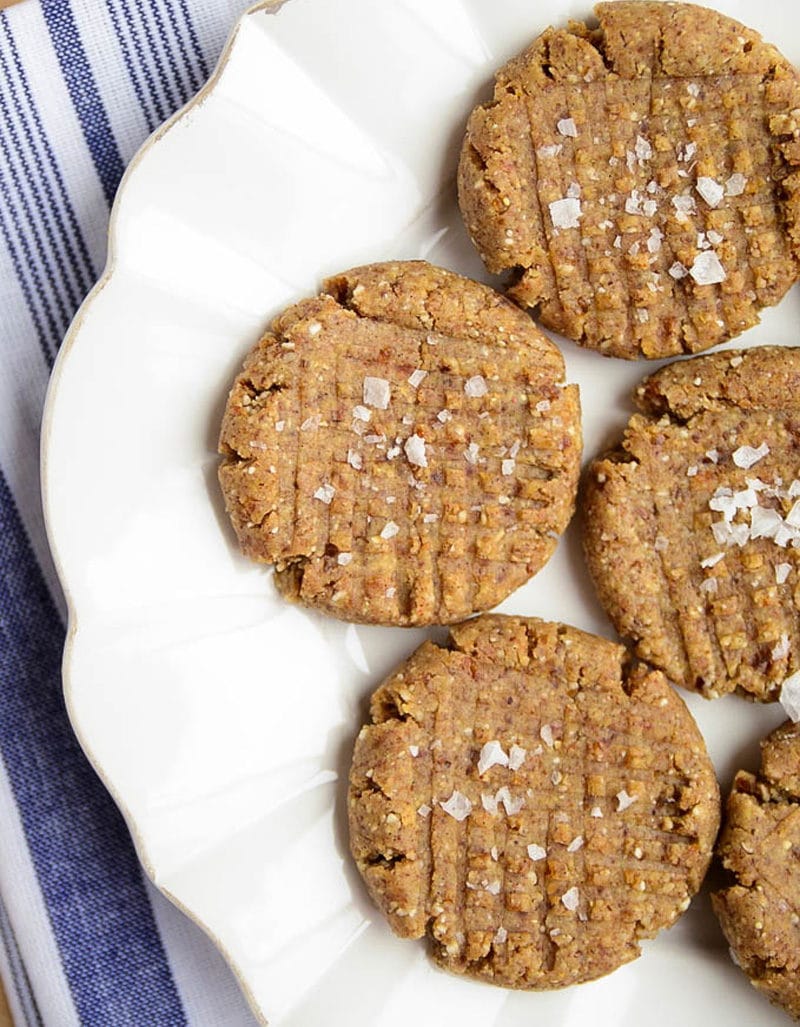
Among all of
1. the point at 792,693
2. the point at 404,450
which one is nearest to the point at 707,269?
the point at 404,450

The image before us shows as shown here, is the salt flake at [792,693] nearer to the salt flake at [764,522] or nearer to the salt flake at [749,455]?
the salt flake at [764,522]

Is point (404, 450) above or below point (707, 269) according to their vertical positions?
below

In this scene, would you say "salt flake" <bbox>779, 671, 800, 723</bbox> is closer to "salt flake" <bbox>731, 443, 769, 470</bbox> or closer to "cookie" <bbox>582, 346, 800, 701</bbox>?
"cookie" <bbox>582, 346, 800, 701</bbox>

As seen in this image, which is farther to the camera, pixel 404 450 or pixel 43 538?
pixel 43 538

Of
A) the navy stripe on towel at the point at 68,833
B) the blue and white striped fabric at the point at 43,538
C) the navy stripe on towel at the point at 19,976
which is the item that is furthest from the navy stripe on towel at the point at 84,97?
the navy stripe on towel at the point at 19,976

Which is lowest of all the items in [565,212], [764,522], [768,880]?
[768,880]

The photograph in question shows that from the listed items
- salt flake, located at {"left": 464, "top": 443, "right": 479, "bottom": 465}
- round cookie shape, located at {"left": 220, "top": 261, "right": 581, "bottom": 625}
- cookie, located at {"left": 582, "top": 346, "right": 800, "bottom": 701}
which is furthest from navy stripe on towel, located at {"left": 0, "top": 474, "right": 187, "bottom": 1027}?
cookie, located at {"left": 582, "top": 346, "right": 800, "bottom": 701}

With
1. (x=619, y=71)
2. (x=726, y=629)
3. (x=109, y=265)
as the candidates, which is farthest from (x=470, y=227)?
(x=726, y=629)

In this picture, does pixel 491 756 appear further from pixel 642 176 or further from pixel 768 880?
pixel 642 176
